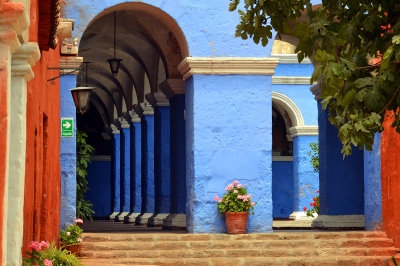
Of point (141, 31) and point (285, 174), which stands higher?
point (141, 31)

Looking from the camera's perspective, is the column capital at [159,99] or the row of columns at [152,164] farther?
the column capital at [159,99]

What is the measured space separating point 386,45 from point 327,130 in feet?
36.2

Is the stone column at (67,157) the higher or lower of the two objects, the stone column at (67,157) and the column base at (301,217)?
the higher

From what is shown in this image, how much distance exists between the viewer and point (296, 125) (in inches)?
1051

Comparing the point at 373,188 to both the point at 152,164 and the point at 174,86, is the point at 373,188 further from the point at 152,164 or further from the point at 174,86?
the point at 152,164

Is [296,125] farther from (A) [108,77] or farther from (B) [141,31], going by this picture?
(B) [141,31]

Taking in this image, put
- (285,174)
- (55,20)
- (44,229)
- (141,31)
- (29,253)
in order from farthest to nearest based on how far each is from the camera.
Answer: (285,174) < (141,31) < (44,229) < (55,20) < (29,253)

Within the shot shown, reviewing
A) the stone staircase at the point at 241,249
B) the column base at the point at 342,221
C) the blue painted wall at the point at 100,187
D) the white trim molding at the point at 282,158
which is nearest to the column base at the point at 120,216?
the blue painted wall at the point at 100,187

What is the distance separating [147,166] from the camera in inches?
877

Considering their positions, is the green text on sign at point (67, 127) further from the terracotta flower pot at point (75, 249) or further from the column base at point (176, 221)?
the column base at point (176, 221)

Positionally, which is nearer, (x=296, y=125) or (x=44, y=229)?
(x=44, y=229)

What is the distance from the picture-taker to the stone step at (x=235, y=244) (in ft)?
44.5

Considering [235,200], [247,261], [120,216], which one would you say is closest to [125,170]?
[120,216]

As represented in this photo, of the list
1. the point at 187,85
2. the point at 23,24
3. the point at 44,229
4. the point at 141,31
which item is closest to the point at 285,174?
the point at 141,31
